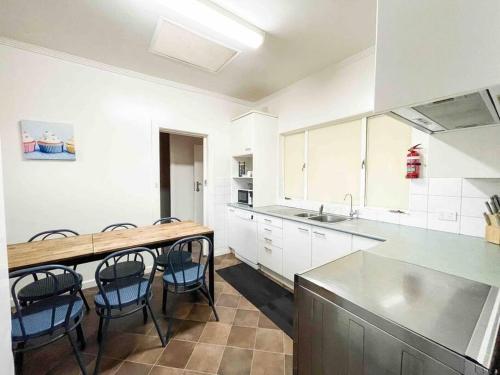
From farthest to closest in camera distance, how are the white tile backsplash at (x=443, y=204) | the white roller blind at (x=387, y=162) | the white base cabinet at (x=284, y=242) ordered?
the white roller blind at (x=387, y=162), the white base cabinet at (x=284, y=242), the white tile backsplash at (x=443, y=204)

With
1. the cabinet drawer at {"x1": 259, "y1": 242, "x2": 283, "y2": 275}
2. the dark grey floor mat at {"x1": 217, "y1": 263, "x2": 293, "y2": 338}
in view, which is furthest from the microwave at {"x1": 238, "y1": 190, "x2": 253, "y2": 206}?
the dark grey floor mat at {"x1": 217, "y1": 263, "x2": 293, "y2": 338}

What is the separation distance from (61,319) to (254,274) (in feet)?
6.74

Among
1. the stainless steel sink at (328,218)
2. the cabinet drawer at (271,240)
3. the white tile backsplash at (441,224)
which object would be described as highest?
the white tile backsplash at (441,224)

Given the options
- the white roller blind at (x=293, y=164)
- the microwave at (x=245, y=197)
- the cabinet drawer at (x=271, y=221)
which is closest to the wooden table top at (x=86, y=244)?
the cabinet drawer at (x=271, y=221)

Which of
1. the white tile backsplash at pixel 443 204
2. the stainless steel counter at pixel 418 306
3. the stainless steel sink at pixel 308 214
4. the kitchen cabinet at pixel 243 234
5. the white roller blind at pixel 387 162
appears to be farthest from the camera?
the kitchen cabinet at pixel 243 234

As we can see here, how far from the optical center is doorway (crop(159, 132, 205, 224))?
420 centimetres

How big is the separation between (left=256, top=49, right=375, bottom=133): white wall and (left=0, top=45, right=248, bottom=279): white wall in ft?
4.36

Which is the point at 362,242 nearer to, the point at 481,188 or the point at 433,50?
the point at 481,188

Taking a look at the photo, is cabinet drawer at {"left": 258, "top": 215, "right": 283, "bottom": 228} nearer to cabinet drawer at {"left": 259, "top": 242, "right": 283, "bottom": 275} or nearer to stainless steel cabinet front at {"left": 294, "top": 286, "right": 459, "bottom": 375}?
cabinet drawer at {"left": 259, "top": 242, "right": 283, "bottom": 275}

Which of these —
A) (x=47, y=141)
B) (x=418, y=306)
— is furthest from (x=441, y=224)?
(x=47, y=141)

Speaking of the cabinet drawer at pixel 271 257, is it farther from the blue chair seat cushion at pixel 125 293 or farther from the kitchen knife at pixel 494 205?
the kitchen knife at pixel 494 205

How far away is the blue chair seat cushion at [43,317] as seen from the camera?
4.05 feet

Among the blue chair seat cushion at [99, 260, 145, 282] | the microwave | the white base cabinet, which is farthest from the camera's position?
the microwave

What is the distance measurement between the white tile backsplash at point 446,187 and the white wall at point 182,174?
367cm
